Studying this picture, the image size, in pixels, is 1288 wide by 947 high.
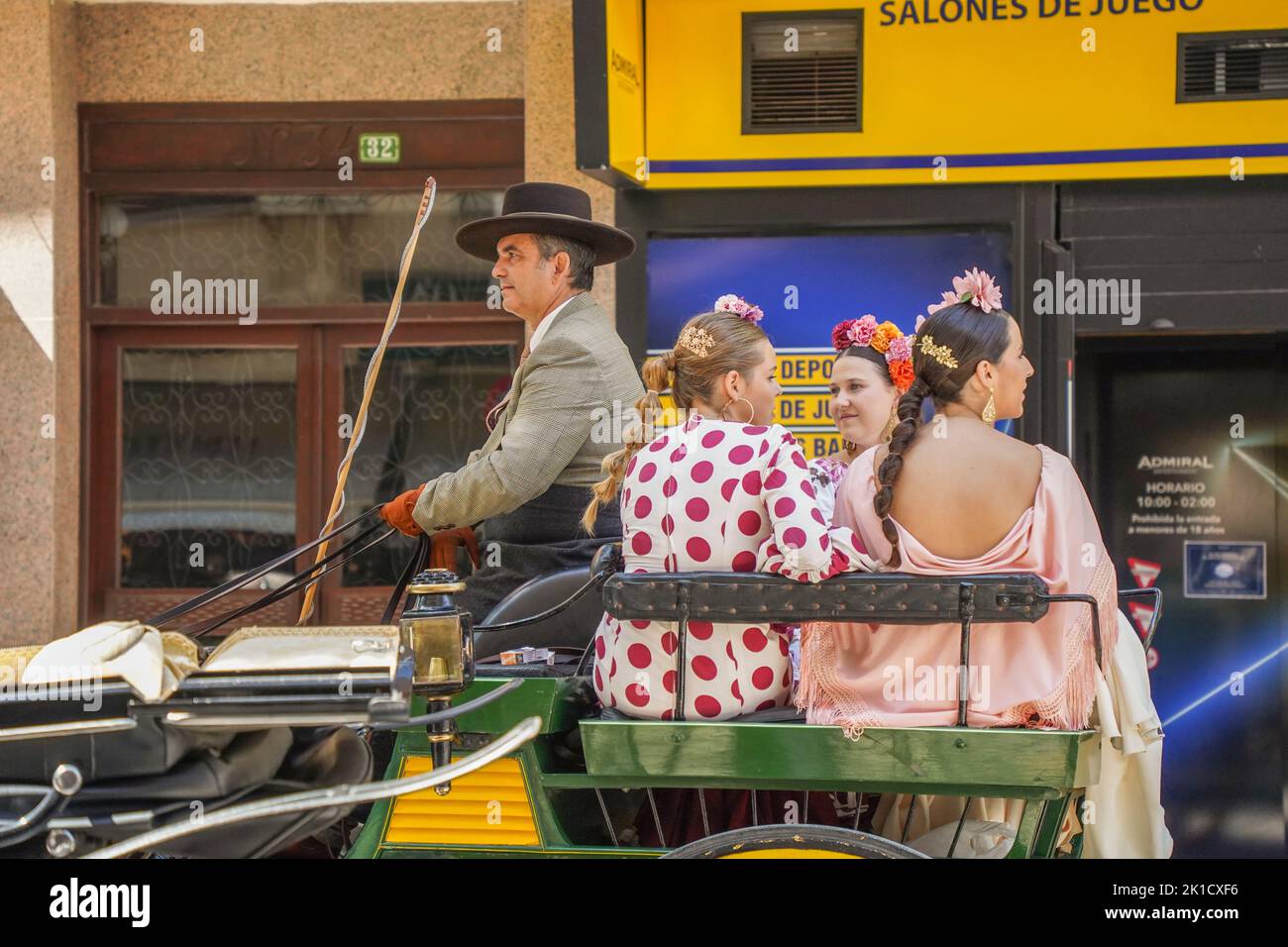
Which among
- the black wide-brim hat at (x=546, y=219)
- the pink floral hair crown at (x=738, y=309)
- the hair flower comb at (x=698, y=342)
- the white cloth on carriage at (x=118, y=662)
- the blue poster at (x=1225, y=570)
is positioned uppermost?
the black wide-brim hat at (x=546, y=219)

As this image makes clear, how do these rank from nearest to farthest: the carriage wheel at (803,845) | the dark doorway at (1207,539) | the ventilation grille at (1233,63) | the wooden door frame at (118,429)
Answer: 1. the carriage wheel at (803,845)
2. the ventilation grille at (1233,63)
3. the dark doorway at (1207,539)
4. the wooden door frame at (118,429)

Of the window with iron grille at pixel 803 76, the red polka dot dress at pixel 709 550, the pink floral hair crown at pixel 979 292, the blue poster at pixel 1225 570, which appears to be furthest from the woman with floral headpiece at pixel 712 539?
the blue poster at pixel 1225 570

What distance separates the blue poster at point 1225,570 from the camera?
20.8 ft

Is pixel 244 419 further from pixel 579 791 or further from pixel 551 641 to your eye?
pixel 579 791

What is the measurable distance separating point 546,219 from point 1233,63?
3598mm

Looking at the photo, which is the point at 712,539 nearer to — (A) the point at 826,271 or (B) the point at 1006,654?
(B) the point at 1006,654

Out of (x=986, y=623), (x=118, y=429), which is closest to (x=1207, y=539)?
(x=986, y=623)

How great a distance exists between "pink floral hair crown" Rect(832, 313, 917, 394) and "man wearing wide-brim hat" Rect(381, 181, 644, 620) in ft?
3.90

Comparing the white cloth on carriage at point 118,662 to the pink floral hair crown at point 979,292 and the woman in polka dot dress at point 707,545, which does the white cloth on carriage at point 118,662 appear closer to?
the woman in polka dot dress at point 707,545

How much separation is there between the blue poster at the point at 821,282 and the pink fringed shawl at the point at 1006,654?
307 cm


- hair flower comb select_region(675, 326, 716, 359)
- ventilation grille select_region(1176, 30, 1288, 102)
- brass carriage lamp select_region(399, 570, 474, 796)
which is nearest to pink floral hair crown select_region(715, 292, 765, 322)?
hair flower comb select_region(675, 326, 716, 359)

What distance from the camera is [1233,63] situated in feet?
19.5

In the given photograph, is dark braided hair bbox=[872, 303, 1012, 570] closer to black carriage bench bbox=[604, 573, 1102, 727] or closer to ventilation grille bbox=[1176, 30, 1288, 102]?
black carriage bench bbox=[604, 573, 1102, 727]
